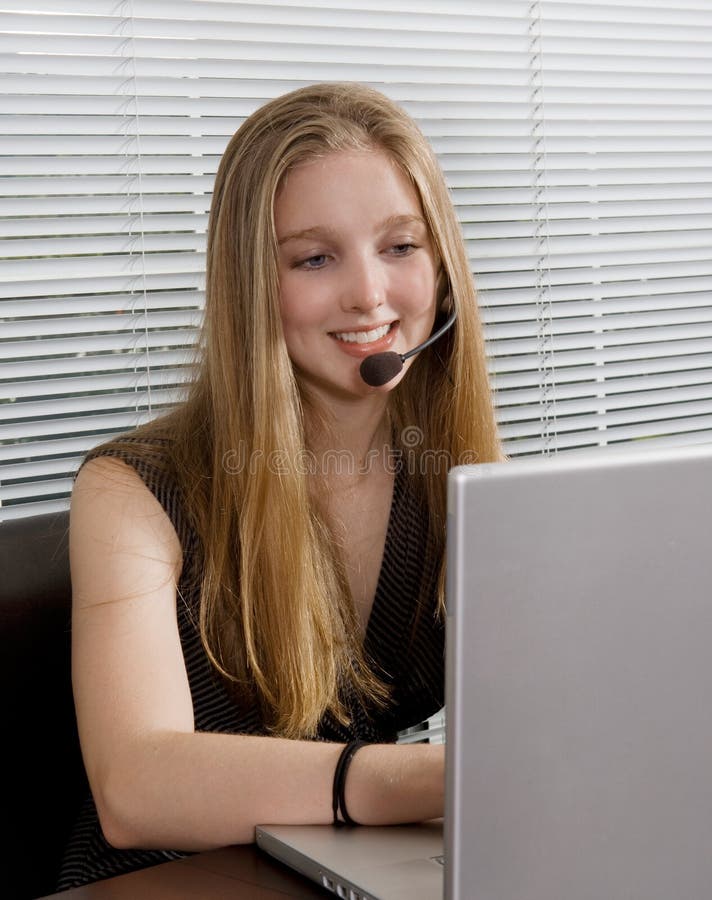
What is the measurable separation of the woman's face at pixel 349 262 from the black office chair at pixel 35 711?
395 millimetres

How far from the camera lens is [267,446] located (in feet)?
4.10

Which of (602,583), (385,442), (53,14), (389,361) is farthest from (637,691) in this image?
(53,14)

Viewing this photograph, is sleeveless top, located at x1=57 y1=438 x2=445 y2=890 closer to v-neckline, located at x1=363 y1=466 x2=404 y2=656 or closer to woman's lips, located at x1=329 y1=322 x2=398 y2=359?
v-neckline, located at x1=363 y1=466 x2=404 y2=656

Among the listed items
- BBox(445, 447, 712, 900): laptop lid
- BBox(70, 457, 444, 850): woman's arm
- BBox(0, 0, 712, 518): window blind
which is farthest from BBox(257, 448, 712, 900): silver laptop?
BBox(0, 0, 712, 518): window blind

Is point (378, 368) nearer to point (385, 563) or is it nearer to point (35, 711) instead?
point (385, 563)

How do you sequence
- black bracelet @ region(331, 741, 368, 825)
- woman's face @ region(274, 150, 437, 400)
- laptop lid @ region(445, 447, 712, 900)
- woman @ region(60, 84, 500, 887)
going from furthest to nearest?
woman's face @ region(274, 150, 437, 400) < woman @ region(60, 84, 500, 887) < black bracelet @ region(331, 741, 368, 825) < laptop lid @ region(445, 447, 712, 900)

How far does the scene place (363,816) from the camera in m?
0.85

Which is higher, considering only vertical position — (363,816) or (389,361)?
(389,361)

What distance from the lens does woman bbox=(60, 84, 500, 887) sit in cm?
114

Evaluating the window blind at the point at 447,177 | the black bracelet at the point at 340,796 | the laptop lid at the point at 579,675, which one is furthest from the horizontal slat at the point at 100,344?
the laptop lid at the point at 579,675

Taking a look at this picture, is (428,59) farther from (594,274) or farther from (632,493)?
(632,493)

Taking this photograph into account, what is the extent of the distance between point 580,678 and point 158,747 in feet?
1.62

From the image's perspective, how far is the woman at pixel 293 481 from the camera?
114 centimetres

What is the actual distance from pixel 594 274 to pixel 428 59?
0.56 meters
